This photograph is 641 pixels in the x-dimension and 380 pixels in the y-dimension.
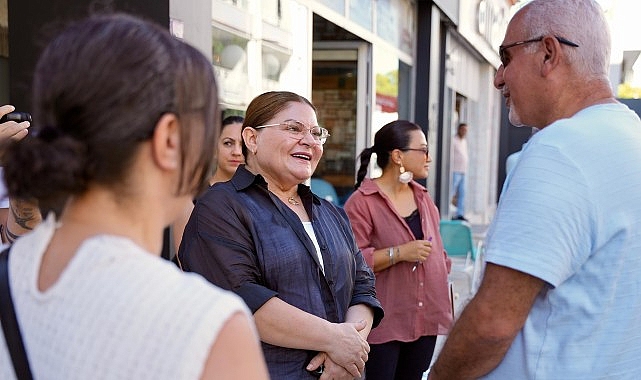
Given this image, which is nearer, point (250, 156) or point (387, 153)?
point (250, 156)

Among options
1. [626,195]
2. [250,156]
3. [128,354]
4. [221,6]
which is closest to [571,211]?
[626,195]

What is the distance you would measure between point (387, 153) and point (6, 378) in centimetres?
346

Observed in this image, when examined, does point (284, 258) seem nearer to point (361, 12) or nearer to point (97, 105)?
point (97, 105)

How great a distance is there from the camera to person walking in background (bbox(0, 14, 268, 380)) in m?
0.94

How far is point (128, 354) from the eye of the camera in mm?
934

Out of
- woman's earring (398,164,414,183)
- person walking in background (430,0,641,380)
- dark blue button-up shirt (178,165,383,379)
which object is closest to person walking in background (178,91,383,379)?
dark blue button-up shirt (178,165,383,379)

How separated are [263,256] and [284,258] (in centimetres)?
8

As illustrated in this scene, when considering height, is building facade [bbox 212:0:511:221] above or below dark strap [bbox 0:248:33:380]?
above

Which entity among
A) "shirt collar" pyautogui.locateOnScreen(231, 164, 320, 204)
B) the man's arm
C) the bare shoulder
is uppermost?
"shirt collar" pyautogui.locateOnScreen(231, 164, 320, 204)

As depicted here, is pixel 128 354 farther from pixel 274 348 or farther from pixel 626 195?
pixel 274 348

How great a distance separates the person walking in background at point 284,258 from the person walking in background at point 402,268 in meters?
1.08

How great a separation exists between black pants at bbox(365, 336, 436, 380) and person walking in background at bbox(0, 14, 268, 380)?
9.42 feet

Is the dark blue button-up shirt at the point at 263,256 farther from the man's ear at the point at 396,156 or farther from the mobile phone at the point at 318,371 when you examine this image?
Result: the man's ear at the point at 396,156

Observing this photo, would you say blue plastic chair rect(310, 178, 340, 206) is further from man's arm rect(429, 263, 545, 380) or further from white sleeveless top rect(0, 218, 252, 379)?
white sleeveless top rect(0, 218, 252, 379)
